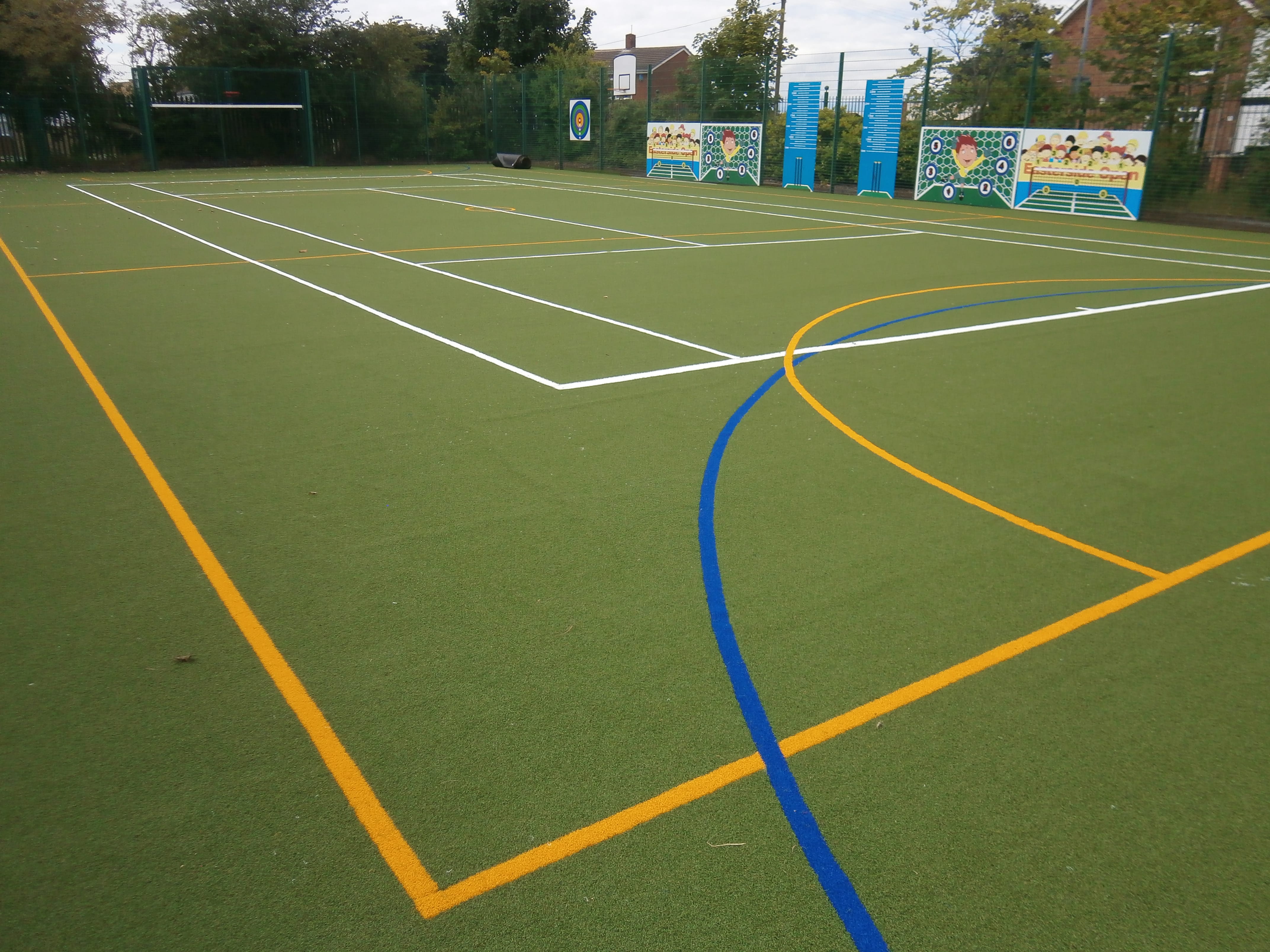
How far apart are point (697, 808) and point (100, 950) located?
1.56 meters

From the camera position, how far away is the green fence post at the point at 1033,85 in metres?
20.6

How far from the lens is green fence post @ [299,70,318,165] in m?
34.0

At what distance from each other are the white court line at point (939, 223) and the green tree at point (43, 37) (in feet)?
43.1

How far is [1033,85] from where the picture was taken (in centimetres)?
2086

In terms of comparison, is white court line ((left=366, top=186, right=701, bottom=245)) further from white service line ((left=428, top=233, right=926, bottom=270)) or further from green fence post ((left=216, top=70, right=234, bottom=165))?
green fence post ((left=216, top=70, right=234, bottom=165))

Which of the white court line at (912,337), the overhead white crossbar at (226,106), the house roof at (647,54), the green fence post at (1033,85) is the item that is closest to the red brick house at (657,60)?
the house roof at (647,54)

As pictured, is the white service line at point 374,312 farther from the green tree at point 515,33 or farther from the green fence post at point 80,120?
the green tree at point 515,33

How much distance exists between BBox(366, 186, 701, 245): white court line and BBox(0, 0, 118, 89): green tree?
1308cm

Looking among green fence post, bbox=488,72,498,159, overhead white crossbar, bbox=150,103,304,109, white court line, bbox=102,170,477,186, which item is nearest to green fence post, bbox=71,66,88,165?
overhead white crossbar, bbox=150,103,304,109

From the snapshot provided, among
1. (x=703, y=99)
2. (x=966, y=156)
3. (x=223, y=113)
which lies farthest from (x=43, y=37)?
(x=966, y=156)

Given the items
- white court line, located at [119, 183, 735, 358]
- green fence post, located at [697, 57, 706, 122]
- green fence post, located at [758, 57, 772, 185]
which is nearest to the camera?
white court line, located at [119, 183, 735, 358]

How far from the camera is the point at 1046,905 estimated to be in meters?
2.46

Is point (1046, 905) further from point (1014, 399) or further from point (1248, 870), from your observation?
point (1014, 399)

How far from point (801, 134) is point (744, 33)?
846 inches
